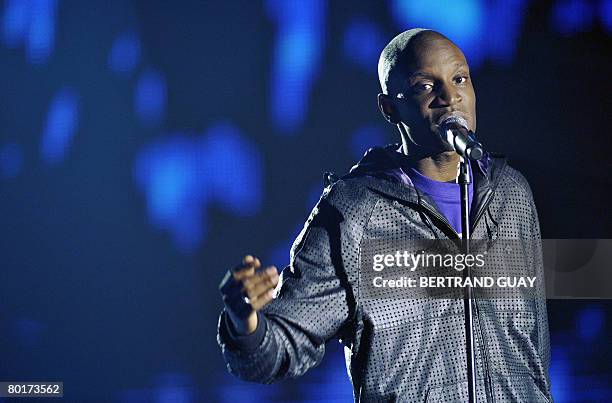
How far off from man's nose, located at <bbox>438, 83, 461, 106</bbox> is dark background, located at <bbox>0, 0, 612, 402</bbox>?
134 cm

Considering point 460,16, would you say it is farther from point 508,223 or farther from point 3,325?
point 3,325

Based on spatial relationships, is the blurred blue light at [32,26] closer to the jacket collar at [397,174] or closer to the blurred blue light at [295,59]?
the blurred blue light at [295,59]

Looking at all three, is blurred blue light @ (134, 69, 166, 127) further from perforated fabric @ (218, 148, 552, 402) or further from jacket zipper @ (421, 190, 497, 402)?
jacket zipper @ (421, 190, 497, 402)

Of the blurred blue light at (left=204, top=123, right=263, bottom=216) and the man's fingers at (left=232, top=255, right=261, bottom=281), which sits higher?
the blurred blue light at (left=204, top=123, right=263, bottom=216)

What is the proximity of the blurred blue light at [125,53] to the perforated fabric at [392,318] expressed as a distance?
1605 mm

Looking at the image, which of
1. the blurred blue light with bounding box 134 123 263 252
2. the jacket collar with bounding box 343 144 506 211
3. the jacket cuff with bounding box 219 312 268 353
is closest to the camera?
the jacket cuff with bounding box 219 312 268 353

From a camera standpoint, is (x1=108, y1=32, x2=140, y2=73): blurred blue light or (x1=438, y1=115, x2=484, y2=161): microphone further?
(x1=108, y1=32, x2=140, y2=73): blurred blue light

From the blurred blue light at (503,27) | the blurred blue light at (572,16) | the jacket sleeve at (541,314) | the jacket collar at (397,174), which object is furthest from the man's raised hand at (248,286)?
the blurred blue light at (572,16)

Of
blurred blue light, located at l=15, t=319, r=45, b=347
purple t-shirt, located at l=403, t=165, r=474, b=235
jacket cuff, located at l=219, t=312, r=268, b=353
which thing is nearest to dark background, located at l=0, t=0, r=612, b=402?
blurred blue light, located at l=15, t=319, r=45, b=347

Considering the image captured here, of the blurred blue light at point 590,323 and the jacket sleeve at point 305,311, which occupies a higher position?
the jacket sleeve at point 305,311

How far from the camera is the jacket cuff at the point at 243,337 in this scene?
1.63m

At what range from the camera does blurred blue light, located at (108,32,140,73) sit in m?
3.36

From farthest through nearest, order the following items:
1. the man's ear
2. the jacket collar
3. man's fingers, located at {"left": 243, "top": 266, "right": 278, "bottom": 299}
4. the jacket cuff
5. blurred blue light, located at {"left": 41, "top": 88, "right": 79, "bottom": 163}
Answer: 1. blurred blue light, located at {"left": 41, "top": 88, "right": 79, "bottom": 163}
2. the man's ear
3. the jacket collar
4. the jacket cuff
5. man's fingers, located at {"left": 243, "top": 266, "right": 278, "bottom": 299}

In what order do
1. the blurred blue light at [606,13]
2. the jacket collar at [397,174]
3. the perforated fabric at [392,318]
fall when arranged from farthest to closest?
the blurred blue light at [606,13] < the jacket collar at [397,174] < the perforated fabric at [392,318]
